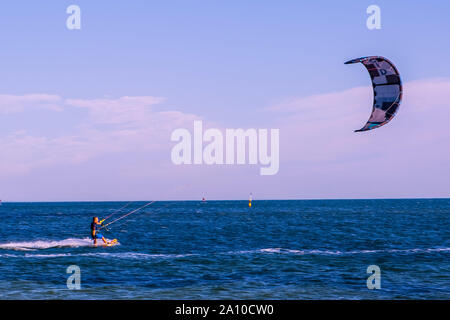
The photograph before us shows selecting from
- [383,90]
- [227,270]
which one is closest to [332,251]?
[227,270]

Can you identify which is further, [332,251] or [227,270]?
[332,251]

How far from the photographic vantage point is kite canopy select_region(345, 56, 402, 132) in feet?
59.8

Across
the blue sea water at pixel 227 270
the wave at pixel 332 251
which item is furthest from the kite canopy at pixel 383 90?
the wave at pixel 332 251

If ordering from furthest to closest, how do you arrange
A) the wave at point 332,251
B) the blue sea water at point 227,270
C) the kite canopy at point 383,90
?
the wave at point 332,251 → the blue sea water at point 227,270 → the kite canopy at point 383,90

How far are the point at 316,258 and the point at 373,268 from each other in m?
4.89

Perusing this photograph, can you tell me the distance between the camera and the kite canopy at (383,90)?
59.8 feet

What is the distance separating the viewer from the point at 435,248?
119ft

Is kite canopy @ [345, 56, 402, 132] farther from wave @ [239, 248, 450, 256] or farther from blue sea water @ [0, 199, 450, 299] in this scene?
wave @ [239, 248, 450, 256]

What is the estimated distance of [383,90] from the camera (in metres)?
18.9

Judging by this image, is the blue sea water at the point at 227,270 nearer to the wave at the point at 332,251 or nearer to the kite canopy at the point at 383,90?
the wave at the point at 332,251

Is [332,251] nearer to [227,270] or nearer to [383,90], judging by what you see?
[227,270]
